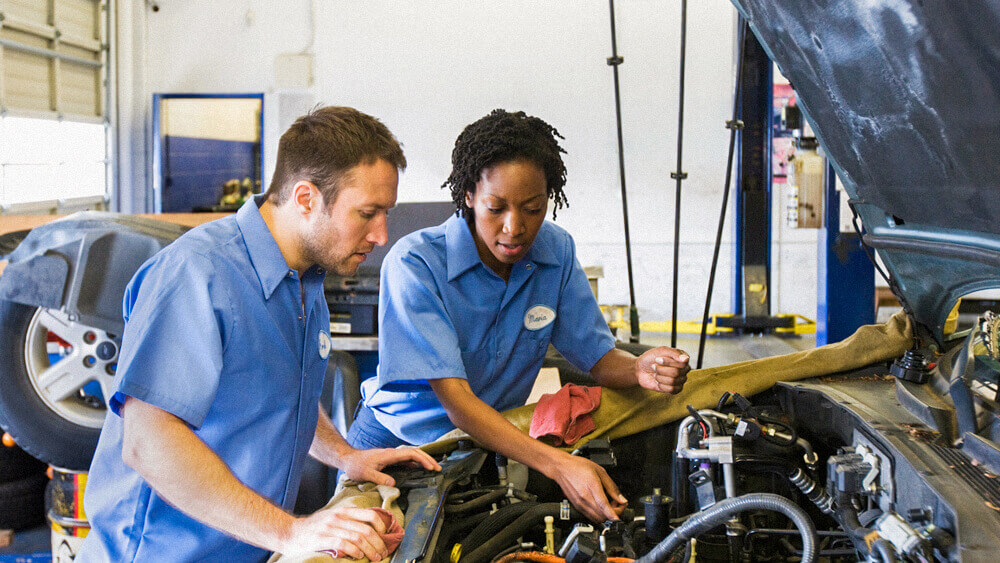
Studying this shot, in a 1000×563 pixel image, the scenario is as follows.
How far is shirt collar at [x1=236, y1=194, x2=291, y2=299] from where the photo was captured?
1.41 meters

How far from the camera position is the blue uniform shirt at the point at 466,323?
1.80 meters

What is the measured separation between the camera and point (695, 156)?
6699mm

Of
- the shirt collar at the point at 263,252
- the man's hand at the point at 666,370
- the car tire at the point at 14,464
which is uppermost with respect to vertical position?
the shirt collar at the point at 263,252

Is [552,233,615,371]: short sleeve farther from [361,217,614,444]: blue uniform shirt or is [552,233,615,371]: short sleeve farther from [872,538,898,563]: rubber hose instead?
[872,538,898,563]: rubber hose

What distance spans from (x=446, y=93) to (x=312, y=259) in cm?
569

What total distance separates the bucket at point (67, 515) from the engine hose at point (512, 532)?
6.37 ft

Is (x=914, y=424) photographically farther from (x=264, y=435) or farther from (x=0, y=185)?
(x=0, y=185)

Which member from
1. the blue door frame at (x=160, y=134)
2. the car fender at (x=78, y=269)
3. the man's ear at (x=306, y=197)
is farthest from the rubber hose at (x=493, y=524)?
Result: the blue door frame at (x=160, y=134)

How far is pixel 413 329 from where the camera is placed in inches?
70.2

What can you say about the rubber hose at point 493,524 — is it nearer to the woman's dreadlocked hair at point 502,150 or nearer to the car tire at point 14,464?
the woman's dreadlocked hair at point 502,150

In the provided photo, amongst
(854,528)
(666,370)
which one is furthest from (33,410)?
(854,528)

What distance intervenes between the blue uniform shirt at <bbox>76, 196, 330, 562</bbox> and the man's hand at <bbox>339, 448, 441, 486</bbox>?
0.34 feet

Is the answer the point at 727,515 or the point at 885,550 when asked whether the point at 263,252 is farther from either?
the point at 885,550

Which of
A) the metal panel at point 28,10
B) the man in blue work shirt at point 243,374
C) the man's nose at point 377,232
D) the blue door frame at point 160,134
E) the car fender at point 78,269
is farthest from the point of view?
the blue door frame at point 160,134
